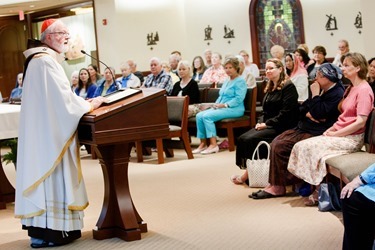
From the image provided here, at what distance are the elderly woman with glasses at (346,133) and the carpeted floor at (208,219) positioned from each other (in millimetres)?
337

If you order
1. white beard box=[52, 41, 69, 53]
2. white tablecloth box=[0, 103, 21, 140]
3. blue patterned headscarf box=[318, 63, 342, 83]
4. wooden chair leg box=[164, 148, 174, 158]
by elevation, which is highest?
white beard box=[52, 41, 69, 53]

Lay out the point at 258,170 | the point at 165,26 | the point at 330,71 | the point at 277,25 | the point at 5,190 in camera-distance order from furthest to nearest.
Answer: the point at 165,26, the point at 277,25, the point at 5,190, the point at 258,170, the point at 330,71

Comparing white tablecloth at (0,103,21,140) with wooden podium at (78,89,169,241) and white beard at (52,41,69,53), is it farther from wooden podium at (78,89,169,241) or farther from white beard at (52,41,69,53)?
wooden podium at (78,89,169,241)

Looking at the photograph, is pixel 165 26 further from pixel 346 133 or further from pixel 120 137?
pixel 120 137

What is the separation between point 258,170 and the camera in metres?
6.27

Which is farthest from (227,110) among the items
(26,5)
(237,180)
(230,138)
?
(26,5)

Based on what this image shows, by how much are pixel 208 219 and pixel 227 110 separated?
3.81m

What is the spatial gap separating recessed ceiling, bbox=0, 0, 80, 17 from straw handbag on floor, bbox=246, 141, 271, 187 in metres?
10.3

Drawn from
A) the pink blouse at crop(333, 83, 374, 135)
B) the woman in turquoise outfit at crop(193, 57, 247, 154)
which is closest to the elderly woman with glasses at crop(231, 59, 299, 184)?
the pink blouse at crop(333, 83, 374, 135)

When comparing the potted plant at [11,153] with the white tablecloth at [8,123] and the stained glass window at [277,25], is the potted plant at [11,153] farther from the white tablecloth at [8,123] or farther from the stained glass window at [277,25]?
the stained glass window at [277,25]

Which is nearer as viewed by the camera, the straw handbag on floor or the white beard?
the white beard

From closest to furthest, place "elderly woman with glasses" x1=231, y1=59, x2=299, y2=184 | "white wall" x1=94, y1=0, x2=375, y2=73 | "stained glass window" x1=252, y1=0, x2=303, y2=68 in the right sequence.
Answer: "elderly woman with glasses" x1=231, y1=59, x2=299, y2=184, "stained glass window" x1=252, y1=0, x2=303, y2=68, "white wall" x1=94, y1=0, x2=375, y2=73

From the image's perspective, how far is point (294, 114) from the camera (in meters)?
6.33

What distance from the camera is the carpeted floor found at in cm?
461
